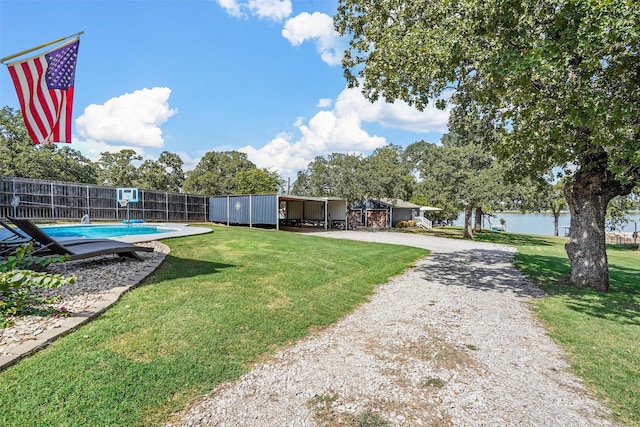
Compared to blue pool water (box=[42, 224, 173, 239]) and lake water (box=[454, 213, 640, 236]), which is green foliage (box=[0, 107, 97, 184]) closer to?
blue pool water (box=[42, 224, 173, 239])

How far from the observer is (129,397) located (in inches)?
90.5

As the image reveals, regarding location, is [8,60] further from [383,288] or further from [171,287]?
[383,288]

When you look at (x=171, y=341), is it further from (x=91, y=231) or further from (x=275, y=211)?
(x=275, y=211)

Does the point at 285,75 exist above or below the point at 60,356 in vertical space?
above

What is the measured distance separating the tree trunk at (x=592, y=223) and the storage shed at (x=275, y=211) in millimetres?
13832

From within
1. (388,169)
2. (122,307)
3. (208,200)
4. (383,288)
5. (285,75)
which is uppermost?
(285,75)

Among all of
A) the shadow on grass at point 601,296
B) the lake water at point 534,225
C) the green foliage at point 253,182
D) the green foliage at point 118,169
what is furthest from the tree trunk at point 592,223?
the green foliage at point 118,169

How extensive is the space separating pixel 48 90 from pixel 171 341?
4.10m

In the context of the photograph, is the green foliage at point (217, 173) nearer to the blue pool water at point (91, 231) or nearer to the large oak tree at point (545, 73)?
the blue pool water at point (91, 231)

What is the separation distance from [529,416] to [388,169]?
84.9 ft

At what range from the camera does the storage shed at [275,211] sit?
18.8m

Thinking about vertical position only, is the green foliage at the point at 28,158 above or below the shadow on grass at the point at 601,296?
above

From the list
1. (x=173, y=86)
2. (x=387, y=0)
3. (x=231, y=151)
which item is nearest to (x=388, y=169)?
(x=173, y=86)

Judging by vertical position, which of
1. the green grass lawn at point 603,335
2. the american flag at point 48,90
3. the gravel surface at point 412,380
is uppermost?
the american flag at point 48,90
